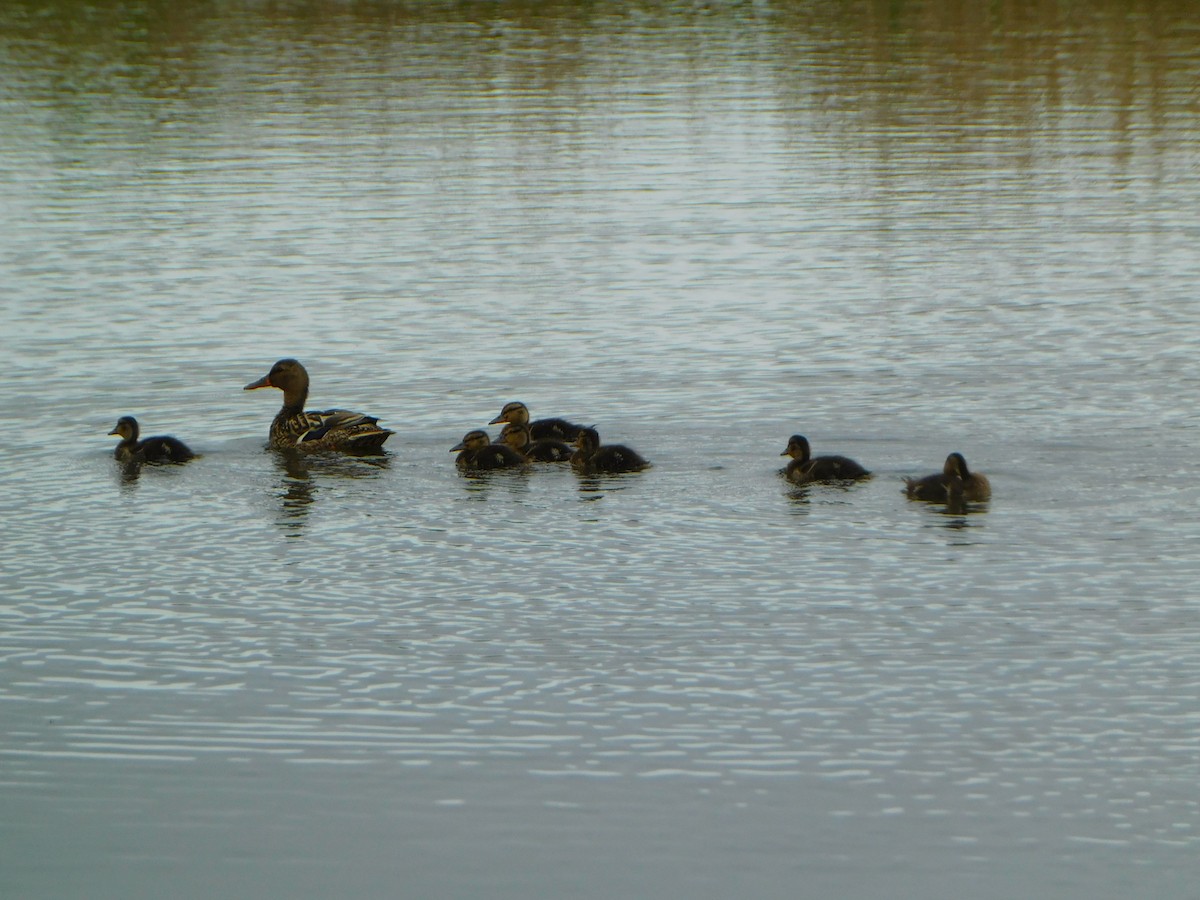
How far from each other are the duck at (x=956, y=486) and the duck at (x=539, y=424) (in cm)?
236

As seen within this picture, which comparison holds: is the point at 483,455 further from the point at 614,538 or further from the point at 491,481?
the point at 614,538

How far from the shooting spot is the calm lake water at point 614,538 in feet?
21.7

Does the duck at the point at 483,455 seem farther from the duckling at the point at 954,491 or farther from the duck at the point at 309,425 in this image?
the duckling at the point at 954,491

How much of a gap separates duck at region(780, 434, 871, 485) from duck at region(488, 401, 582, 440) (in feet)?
4.77

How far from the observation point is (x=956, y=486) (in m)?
10.6

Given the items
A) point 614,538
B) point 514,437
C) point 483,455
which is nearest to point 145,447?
point 483,455

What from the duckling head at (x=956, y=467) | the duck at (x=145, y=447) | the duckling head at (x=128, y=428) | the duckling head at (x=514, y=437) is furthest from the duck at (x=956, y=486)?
the duckling head at (x=128, y=428)

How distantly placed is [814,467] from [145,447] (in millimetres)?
3891

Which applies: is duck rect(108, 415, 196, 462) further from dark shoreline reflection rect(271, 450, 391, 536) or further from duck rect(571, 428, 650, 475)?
duck rect(571, 428, 650, 475)

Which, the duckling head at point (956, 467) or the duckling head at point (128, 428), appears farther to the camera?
the duckling head at point (128, 428)

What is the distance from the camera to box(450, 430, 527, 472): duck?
38.3 feet

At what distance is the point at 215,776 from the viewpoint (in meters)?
7.13

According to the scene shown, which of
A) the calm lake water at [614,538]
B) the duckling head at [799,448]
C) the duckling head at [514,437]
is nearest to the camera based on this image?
the calm lake water at [614,538]

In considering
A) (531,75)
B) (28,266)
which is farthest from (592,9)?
(28,266)
